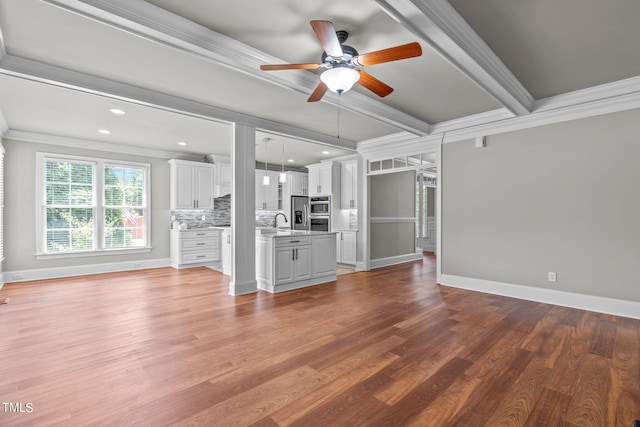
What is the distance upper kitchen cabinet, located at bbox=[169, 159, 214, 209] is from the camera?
23.1 ft

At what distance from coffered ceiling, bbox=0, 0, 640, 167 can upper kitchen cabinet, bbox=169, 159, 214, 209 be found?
2067mm

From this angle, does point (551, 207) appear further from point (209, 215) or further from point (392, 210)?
point (209, 215)

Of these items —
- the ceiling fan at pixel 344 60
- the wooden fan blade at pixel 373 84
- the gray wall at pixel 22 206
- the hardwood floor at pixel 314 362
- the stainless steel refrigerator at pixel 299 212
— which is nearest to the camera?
the hardwood floor at pixel 314 362

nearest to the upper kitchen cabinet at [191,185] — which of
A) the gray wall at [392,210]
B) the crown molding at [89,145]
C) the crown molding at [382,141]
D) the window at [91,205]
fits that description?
the crown molding at [89,145]

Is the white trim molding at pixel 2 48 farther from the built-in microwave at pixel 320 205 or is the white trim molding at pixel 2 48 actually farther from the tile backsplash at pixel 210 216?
the built-in microwave at pixel 320 205

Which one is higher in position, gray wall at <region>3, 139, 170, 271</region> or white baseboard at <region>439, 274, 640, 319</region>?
gray wall at <region>3, 139, 170, 271</region>

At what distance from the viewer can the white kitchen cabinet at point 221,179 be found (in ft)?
24.6

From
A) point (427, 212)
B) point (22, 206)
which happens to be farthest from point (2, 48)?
point (427, 212)

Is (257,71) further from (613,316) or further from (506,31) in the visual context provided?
(613,316)

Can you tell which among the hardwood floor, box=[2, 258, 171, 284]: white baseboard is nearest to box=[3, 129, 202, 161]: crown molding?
box=[2, 258, 171, 284]: white baseboard

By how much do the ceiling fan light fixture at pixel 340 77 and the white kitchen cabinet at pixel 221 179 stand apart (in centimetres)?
549

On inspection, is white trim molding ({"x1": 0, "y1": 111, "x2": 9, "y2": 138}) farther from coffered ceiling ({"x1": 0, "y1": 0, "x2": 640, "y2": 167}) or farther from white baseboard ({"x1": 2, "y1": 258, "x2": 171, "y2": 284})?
white baseboard ({"x1": 2, "y1": 258, "x2": 171, "y2": 284})

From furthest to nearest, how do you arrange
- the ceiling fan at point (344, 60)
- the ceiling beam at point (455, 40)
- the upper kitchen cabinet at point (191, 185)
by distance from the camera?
the upper kitchen cabinet at point (191, 185)
the ceiling fan at point (344, 60)
the ceiling beam at point (455, 40)

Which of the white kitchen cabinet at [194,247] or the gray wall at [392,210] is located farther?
the gray wall at [392,210]
